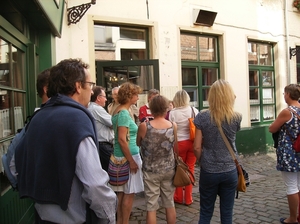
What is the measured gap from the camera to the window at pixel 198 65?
25.0ft

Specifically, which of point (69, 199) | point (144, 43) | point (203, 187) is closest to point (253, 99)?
point (144, 43)

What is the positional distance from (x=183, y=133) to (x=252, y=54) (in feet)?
17.3

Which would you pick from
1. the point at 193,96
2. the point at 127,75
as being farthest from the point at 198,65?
the point at 127,75

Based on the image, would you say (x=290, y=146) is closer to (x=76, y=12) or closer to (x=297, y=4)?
(x=76, y=12)

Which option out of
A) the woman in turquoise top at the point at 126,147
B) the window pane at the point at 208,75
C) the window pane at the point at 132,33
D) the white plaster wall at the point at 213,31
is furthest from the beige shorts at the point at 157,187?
the window pane at the point at 208,75

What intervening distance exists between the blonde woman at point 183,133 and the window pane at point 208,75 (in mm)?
3405

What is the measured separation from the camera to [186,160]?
15.6ft

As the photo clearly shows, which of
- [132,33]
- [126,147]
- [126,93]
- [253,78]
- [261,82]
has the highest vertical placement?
[132,33]

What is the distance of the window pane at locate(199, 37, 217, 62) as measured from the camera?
26.0ft

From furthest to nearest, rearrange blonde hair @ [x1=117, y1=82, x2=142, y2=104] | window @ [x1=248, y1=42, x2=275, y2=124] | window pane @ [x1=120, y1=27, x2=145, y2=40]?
window @ [x1=248, y1=42, x2=275, y2=124] < window pane @ [x1=120, y1=27, x2=145, y2=40] < blonde hair @ [x1=117, y1=82, x2=142, y2=104]

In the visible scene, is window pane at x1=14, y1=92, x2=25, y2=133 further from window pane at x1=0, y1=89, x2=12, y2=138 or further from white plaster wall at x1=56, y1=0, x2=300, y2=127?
white plaster wall at x1=56, y1=0, x2=300, y2=127

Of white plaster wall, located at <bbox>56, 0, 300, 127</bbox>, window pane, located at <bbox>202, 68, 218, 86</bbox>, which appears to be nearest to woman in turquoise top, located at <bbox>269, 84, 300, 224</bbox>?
white plaster wall, located at <bbox>56, 0, 300, 127</bbox>

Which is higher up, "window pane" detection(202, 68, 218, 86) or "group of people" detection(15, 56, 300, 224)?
"window pane" detection(202, 68, 218, 86)

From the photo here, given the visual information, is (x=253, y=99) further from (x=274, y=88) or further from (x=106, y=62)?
(x=106, y=62)
